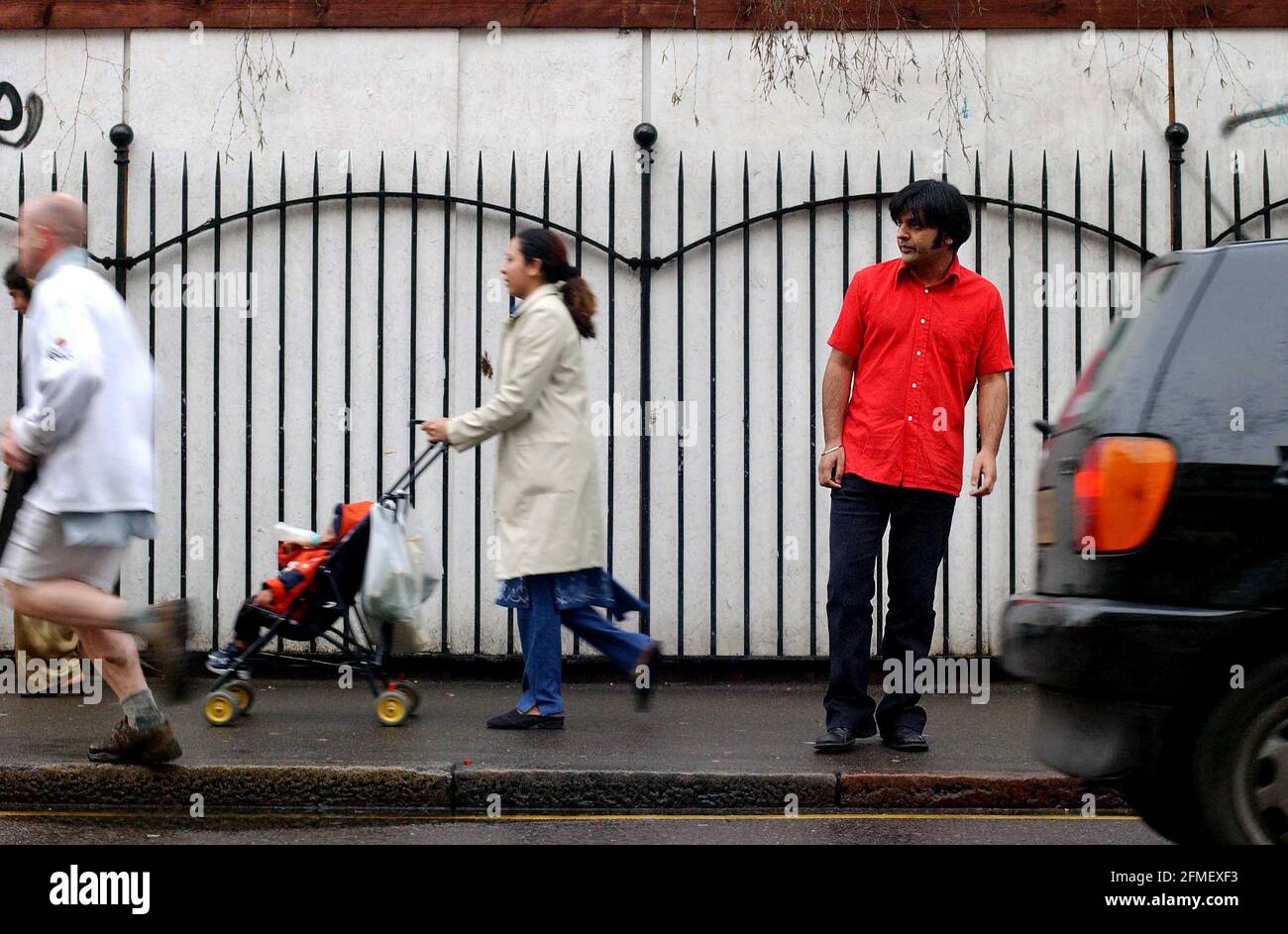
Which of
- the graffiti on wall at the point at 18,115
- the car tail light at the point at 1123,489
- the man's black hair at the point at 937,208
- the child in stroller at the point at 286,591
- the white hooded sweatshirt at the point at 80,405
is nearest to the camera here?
the car tail light at the point at 1123,489

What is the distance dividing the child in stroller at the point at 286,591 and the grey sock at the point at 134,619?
1373 mm

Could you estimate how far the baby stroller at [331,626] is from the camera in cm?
661

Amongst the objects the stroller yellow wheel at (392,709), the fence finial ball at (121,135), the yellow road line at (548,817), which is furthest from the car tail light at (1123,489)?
the fence finial ball at (121,135)

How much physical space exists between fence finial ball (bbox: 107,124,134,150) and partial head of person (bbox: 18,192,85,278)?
2731 millimetres

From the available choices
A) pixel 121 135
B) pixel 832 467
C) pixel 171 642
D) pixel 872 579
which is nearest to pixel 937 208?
pixel 832 467

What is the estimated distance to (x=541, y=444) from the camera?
6.50 meters

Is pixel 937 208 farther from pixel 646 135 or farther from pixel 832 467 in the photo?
pixel 646 135

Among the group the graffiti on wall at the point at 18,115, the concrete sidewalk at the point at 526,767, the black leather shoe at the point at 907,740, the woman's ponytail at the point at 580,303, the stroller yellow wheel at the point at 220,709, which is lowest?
the concrete sidewalk at the point at 526,767

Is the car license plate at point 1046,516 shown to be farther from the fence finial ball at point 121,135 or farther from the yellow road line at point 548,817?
the fence finial ball at point 121,135

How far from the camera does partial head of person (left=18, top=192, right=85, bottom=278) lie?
5.48 meters

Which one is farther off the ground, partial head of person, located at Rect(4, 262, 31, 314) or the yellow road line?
partial head of person, located at Rect(4, 262, 31, 314)

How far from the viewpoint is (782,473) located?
8.12 m

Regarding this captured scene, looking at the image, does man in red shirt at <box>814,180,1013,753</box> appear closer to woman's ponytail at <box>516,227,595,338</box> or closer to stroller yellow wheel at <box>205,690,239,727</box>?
woman's ponytail at <box>516,227,595,338</box>

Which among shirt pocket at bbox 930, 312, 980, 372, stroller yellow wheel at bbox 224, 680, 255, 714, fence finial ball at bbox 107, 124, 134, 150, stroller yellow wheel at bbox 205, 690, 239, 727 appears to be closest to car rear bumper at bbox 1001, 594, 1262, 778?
shirt pocket at bbox 930, 312, 980, 372
